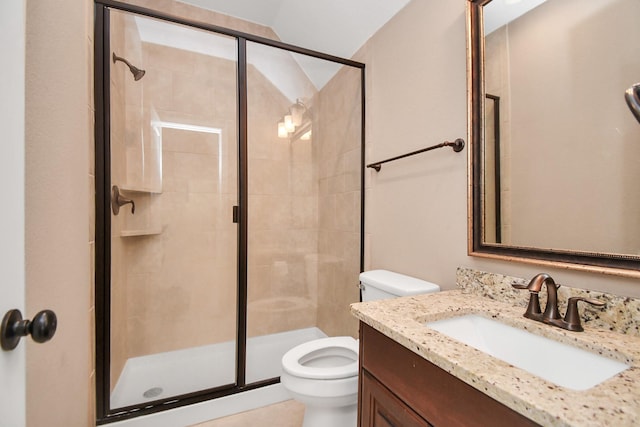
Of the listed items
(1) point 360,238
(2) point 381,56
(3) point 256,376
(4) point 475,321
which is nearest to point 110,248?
(3) point 256,376

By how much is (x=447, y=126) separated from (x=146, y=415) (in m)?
2.04

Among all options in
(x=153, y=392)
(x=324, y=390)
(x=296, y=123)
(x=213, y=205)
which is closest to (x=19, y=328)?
(x=324, y=390)

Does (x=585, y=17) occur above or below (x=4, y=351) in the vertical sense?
above

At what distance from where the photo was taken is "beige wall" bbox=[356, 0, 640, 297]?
1.21 meters

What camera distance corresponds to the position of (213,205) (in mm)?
2074

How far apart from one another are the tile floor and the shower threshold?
0.55ft

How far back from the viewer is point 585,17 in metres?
0.83

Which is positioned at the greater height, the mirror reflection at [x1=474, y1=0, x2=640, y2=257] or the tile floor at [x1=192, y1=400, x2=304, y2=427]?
the mirror reflection at [x1=474, y1=0, x2=640, y2=257]

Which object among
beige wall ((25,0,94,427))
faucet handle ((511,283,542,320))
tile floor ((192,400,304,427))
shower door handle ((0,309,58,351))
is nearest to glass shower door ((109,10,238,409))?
tile floor ((192,400,304,427))

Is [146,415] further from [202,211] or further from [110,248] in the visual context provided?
[202,211]

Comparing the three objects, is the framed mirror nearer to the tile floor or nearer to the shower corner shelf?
the tile floor

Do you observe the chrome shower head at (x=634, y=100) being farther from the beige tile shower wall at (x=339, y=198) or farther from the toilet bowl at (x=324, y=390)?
the beige tile shower wall at (x=339, y=198)

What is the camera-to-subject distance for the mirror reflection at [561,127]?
0.76 m

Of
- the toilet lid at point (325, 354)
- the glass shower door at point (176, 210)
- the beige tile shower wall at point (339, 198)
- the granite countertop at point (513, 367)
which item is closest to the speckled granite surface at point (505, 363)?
the granite countertop at point (513, 367)
